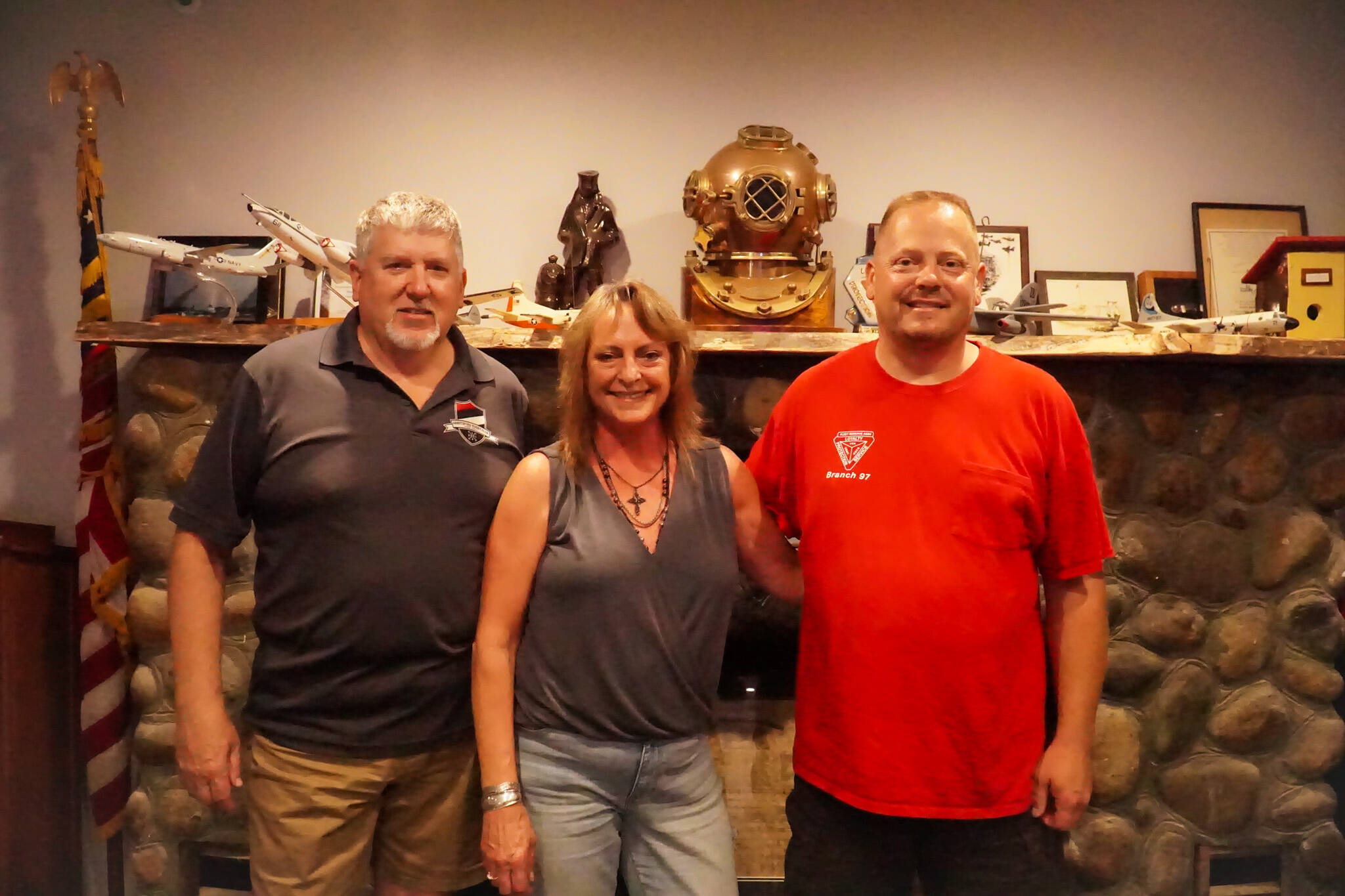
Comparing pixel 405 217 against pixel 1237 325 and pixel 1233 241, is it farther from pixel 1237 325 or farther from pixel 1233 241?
pixel 1233 241

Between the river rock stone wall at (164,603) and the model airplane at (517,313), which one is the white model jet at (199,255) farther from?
the model airplane at (517,313)

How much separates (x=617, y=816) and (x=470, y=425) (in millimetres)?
642

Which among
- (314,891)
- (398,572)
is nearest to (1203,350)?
(398,572)

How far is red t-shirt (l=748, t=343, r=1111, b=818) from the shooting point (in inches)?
46.8

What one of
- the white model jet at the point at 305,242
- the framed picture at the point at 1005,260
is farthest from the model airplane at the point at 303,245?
the framed picture at the point at 1005,260

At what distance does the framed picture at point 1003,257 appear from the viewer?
2.15 m

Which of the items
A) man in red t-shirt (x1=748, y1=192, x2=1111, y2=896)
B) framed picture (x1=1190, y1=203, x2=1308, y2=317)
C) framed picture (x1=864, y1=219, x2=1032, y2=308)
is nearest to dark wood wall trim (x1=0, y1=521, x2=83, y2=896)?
man in red t-shirt (x1=748, y1=192, x2=1111, y2=896)

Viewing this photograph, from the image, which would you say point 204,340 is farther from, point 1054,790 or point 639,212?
point 1054,790

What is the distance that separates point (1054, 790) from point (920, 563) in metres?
0.40

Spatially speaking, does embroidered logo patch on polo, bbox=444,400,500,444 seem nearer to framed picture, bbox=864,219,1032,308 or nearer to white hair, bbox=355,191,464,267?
white hair, bbox=355,191,464,267

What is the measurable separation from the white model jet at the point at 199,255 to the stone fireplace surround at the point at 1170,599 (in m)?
0.20

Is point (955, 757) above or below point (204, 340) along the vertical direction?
below

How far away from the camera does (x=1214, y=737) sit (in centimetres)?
199

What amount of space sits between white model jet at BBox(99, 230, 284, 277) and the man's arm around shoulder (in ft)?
2.50
